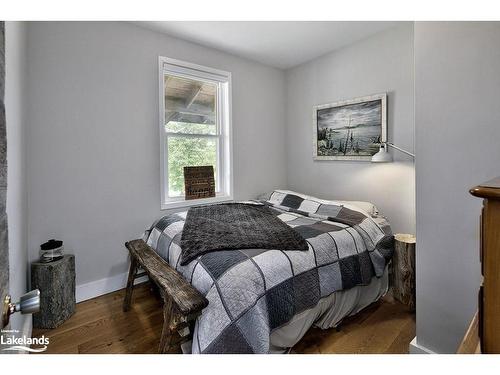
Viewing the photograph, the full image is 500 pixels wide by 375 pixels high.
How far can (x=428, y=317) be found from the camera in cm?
144

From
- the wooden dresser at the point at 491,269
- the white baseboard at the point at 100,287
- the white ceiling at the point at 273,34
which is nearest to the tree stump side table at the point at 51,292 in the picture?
the white baseboard at the point at 100,287

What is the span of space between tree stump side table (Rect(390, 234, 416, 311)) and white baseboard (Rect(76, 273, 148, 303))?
241cm

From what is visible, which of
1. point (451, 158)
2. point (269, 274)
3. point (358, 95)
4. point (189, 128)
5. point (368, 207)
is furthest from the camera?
point (189, 128)

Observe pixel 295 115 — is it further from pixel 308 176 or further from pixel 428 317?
pixel 428 317

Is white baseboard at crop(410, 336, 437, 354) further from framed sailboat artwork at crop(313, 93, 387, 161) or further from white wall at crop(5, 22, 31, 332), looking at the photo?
white wall at crop(5, 22, 31, 332)

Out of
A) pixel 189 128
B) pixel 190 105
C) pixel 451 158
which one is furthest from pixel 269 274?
pixel 190 105

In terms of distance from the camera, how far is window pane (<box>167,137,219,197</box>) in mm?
2834

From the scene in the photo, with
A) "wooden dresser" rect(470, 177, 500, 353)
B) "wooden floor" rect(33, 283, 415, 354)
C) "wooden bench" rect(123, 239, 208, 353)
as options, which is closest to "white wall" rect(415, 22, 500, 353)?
"wooden floor" rect(33, 283, 415, 354)

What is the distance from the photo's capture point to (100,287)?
7.72ft

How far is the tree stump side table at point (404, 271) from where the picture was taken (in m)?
1.99

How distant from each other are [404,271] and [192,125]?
2.55 meters

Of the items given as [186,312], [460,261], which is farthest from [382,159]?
[186,312]

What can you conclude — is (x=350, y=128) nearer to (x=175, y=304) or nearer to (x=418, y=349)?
(x=418, y=349)
